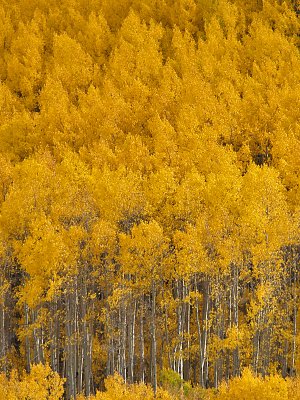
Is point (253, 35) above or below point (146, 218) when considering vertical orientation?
above

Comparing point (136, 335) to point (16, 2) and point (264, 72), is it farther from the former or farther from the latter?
point (16, 2)

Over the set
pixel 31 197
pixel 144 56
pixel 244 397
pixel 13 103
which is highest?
pixel 144 56

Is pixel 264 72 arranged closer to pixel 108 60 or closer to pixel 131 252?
pixel 108 60

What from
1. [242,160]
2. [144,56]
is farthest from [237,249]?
[144,56]

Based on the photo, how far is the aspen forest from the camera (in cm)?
3919

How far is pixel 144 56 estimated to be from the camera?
8706cm

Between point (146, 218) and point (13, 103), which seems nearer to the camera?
point (146, 218)

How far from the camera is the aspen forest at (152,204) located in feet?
129

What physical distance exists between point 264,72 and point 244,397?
5572cm

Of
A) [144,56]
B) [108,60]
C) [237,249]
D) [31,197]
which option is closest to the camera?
[237,249]

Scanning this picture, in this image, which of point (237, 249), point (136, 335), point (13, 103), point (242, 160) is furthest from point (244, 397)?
point (13, 103)

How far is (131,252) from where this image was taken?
40094 millimetres

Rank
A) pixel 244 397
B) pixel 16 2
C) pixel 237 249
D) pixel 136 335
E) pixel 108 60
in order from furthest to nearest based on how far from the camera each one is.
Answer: pixel 16 2 → pixel 108 60 → pixel 136 335 → pixel 237 249 → pixel 244 397

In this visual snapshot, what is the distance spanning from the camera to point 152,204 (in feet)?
147
